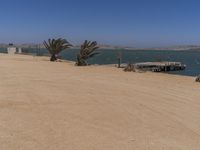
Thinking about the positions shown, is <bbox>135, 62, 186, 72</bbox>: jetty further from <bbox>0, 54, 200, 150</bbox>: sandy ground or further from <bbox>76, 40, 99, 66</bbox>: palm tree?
<bbox>0, 54, 200, 150</bbox>: sandy ground

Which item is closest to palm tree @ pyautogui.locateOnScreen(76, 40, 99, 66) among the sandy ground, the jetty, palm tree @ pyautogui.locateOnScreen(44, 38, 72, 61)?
palm tree @ pyautogui.locateOnScreen(44, 38, 72, 61)

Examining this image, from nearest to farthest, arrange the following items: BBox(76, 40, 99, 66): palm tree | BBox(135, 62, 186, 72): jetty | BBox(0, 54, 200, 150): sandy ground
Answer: BBox(0, 54, 200, 150): sandy ground, BBox(76, 40, 99, 66): palm tree, BBox(135, 62, 186, 72): jetty

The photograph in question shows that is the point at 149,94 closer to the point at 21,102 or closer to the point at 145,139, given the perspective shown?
the point at 21,102

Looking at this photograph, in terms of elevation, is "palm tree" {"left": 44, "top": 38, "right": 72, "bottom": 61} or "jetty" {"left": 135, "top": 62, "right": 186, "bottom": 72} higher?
"palm tree" {"left": 44, "top": 38, "right": 72, "bottom": 61}

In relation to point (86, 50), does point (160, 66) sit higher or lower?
lower

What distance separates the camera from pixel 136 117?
1002 centimetres

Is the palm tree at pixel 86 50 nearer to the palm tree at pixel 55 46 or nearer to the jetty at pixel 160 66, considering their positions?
the palm tree at pixel 55 46

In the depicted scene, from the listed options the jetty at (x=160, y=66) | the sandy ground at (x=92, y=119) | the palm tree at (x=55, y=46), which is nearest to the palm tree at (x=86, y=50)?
the palm tree at (x=55, y=46)

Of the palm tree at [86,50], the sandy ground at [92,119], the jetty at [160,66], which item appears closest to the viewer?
the sandy ground at [92,119]

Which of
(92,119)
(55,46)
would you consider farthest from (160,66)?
(92,119)

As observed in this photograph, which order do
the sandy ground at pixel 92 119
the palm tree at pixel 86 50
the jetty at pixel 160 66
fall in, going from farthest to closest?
1. the jetty at pixel 160 66
2. the palm tree at pixel 86 50
3. the sandy ground at pixel 92 119

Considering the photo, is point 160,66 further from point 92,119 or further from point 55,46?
point 92,119

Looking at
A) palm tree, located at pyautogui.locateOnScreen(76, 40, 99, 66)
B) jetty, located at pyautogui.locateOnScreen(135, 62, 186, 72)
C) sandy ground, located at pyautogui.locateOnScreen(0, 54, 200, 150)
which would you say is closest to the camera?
sandy ground, located at pyautogui.locateOnScreen(0, 54, 200, 150)

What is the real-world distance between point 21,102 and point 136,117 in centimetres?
299
